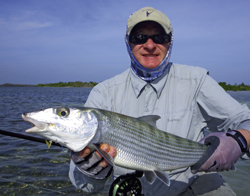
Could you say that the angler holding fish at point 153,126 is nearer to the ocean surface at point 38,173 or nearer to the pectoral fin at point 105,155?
the pectoral fin at point 105,155

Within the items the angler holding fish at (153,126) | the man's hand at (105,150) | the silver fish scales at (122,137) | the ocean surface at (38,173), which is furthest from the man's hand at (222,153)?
the ocean surface at (38,173)

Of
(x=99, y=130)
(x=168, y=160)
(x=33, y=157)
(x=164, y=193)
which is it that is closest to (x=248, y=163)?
(x=164, y=193)

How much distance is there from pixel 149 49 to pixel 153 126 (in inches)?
54.7

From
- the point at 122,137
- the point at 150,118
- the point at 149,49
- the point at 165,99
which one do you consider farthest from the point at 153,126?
the point at 149,49

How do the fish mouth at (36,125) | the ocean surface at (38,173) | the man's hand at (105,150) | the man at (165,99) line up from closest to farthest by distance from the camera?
the fish mouth at (36,125) → the man's hand at (105,150) → the man at (165,99) → the ocean surface at (38,173)

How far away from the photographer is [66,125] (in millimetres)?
2346

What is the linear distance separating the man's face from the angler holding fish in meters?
0.02

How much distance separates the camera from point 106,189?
5645 millimetres

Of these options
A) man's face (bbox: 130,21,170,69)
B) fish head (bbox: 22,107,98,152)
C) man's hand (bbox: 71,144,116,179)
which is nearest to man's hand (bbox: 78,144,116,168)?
man's hand (bbox: 71,144,116,179)

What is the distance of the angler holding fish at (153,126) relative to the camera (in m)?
2.46

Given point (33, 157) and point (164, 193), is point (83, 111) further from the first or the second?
point (33, 157)

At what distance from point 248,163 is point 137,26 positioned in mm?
6139

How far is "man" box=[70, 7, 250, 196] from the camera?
3.21 meters

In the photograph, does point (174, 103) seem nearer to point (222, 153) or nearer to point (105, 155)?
point (222, 153)
